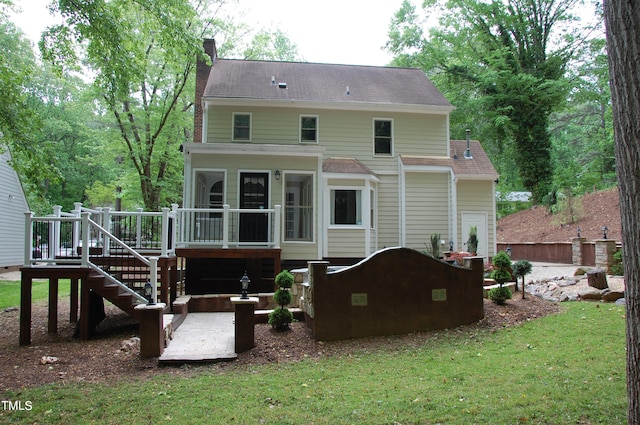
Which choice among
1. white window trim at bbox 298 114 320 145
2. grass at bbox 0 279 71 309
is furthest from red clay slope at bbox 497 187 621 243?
grass at bbox 0 279 71 309

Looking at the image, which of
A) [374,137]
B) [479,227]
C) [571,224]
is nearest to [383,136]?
[374,137]

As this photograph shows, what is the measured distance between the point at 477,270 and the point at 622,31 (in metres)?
5.86

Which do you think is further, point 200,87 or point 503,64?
point 503,64

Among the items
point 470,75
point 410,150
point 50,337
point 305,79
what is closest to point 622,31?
point 50,337

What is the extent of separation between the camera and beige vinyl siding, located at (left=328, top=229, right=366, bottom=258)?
45.2 ft

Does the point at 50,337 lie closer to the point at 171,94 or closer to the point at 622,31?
the point at 622,31

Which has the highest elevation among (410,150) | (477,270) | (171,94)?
(171,94)

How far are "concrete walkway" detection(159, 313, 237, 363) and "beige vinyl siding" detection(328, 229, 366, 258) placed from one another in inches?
191

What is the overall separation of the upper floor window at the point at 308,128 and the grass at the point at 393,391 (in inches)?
386

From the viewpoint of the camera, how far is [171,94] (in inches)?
925

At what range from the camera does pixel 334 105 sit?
49.9 ft

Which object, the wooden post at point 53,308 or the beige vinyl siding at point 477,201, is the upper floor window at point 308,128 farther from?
the wooden post at point 53,308

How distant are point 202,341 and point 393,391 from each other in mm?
Result: 3760

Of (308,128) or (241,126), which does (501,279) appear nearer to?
(308,128)
